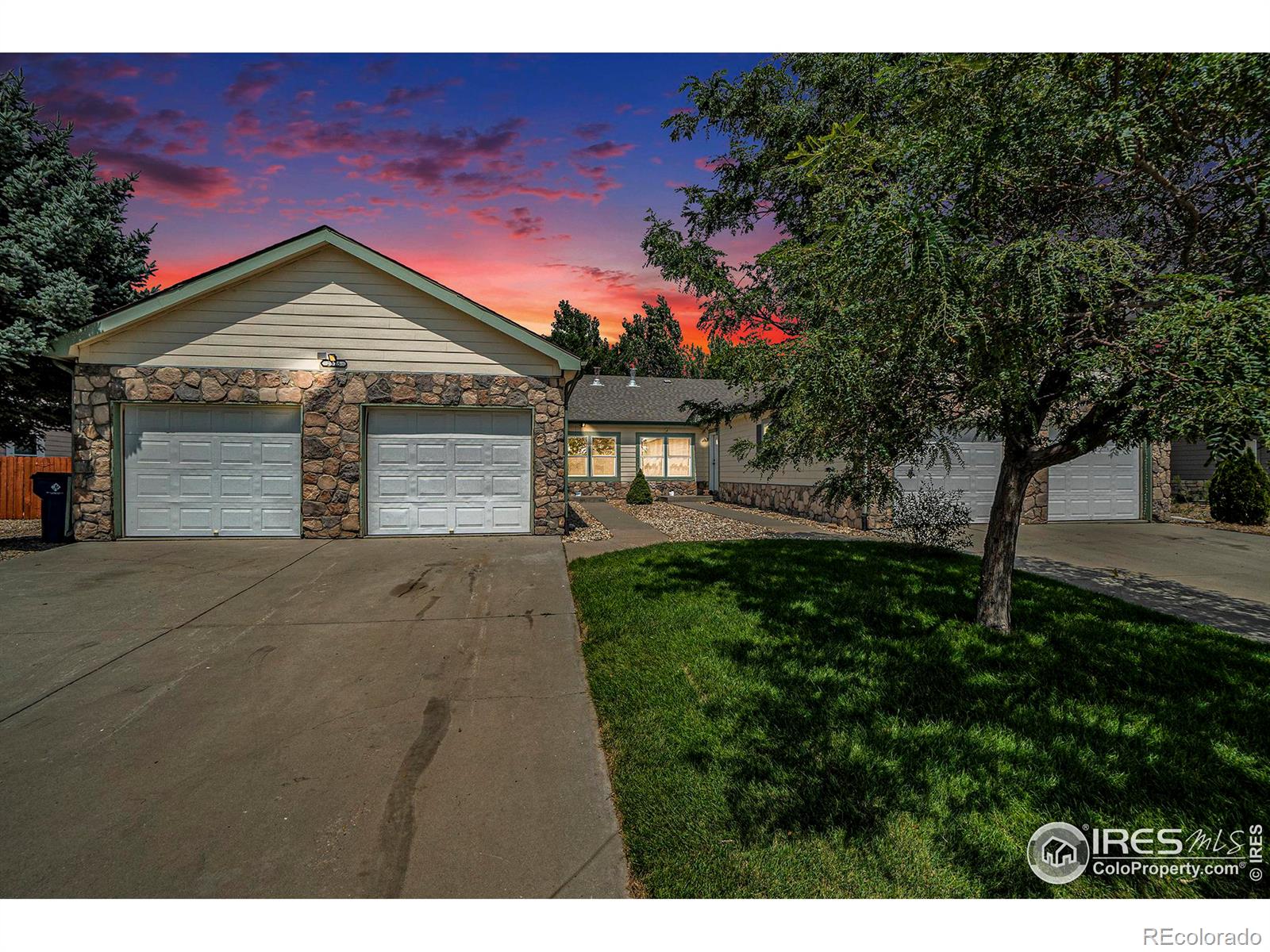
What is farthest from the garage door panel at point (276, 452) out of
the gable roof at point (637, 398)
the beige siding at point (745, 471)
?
the gable roof at point (637, 398)

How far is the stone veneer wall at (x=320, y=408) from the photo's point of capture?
31.3ft

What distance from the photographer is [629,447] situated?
22.3 m

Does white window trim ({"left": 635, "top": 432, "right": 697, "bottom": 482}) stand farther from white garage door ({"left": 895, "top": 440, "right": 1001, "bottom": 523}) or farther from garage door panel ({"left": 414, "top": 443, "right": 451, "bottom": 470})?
garage door panel ({"left": 414, "top": 443, "right": 451, "bottom": 470})

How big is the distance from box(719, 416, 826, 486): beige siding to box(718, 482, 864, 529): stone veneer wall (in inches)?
5.8

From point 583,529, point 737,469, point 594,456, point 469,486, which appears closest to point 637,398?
point 594,456

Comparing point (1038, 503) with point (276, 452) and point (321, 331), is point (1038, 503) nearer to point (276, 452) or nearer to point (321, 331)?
point (321, 331)

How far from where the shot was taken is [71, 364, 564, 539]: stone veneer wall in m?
9.54

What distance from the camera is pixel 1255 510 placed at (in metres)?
12.1

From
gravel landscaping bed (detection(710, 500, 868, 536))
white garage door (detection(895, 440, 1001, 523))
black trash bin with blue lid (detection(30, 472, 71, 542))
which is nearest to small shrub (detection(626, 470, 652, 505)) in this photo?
gravel landscaping bed (detection(710, 500, 868, 536))

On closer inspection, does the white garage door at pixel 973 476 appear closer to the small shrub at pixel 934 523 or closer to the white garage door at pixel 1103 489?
the white garage door at pixel 1103 489

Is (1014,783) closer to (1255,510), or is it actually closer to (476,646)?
(476,646)

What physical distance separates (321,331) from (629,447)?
13471mm
